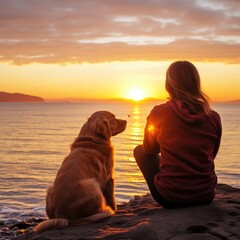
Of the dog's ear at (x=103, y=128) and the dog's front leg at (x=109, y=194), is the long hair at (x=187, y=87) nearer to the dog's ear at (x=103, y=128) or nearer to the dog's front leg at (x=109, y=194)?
the dog's ear at (x=103, y=128)

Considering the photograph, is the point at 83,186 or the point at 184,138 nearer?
the point at 184,138

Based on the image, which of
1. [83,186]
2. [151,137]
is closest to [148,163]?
[151,137]

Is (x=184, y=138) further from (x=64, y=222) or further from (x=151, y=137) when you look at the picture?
(x=64, y=222)

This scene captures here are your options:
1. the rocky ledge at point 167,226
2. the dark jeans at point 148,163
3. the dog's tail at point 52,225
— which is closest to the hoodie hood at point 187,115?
the dark jeans at point 148,163

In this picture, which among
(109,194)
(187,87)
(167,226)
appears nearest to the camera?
(167,226)

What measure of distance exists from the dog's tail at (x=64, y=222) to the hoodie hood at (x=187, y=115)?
1718mm

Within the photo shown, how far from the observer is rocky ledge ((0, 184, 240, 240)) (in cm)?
458

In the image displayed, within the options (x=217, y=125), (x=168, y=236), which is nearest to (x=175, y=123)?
(x=217, y=125)

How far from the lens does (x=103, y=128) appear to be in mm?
6750

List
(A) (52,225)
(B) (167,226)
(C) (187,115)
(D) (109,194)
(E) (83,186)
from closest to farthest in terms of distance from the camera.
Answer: (B) (167,226) < (C) (187,115) < (A) (52,225) < (E) (83,186) < (D) (109,194)

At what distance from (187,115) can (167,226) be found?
131 centimetres

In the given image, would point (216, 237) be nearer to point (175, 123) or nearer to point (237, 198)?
point (175, 123)

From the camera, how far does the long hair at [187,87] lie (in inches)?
205

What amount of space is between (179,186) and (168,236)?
0.89 meters
